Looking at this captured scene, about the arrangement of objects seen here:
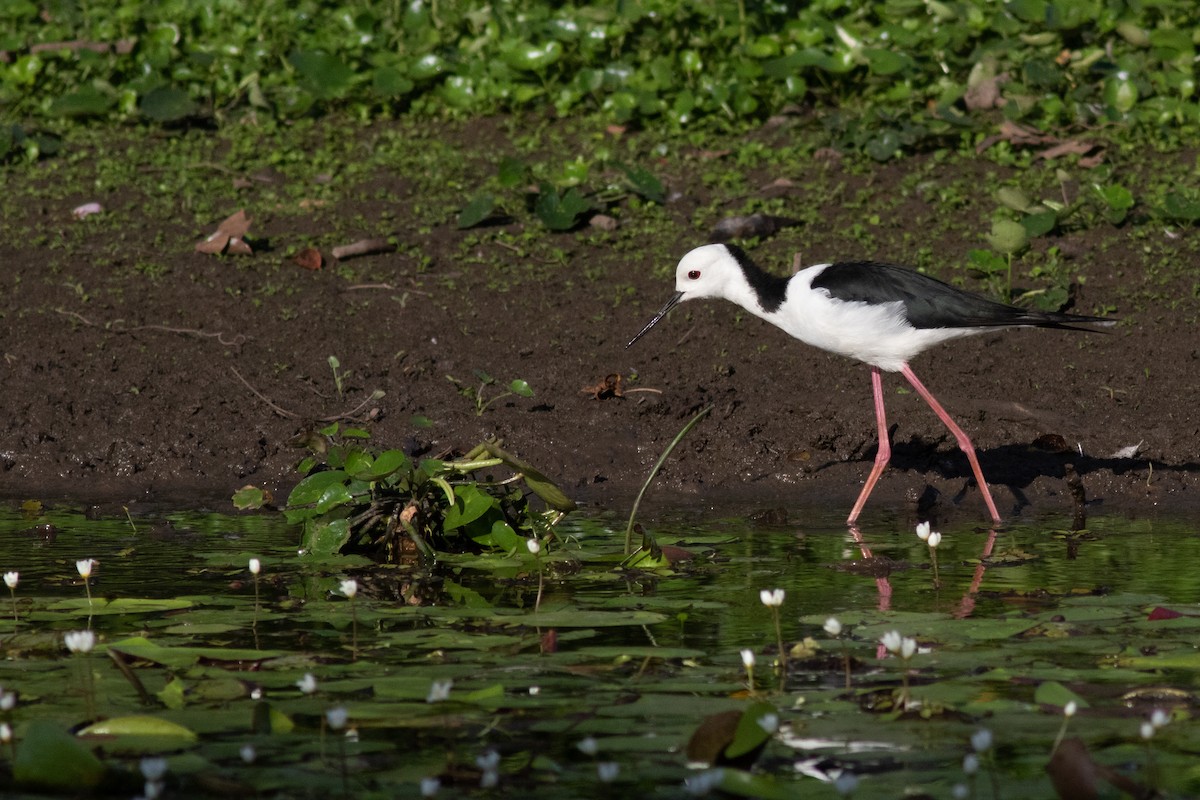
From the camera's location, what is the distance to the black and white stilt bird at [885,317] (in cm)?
629

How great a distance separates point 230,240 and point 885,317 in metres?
Answer: 3.66

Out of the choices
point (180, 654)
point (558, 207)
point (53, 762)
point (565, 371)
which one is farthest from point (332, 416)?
point (53, 762)

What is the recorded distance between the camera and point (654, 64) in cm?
989

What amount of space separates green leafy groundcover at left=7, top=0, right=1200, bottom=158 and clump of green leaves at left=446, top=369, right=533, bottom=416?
283 cm

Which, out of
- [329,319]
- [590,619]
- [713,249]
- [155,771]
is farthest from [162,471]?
[155,771]

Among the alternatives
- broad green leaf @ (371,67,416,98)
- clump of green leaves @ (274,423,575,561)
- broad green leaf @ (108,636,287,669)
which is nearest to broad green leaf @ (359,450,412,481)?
clump of green leaves @ (274,423,575,561)

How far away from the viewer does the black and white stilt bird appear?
6293 mm

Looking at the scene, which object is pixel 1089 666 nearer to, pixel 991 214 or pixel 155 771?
pixel 155 771

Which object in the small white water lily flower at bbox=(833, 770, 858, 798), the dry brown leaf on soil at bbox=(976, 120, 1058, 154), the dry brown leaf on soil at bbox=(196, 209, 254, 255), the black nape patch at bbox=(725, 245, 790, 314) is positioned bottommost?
the small white water lily flower at bbox=(833, 770, 858, 798)

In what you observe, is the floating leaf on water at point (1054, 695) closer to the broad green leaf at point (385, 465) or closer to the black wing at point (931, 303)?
the broad green leaf at point (385, 465)

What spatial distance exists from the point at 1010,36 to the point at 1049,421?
11.9 feet

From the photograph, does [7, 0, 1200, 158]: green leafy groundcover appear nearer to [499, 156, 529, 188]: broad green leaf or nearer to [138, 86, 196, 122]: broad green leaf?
[138, 86, 196, 122]: broad green leaf

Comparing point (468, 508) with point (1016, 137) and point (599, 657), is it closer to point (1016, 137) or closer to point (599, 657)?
point (599, 657)

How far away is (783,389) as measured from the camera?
735cm
